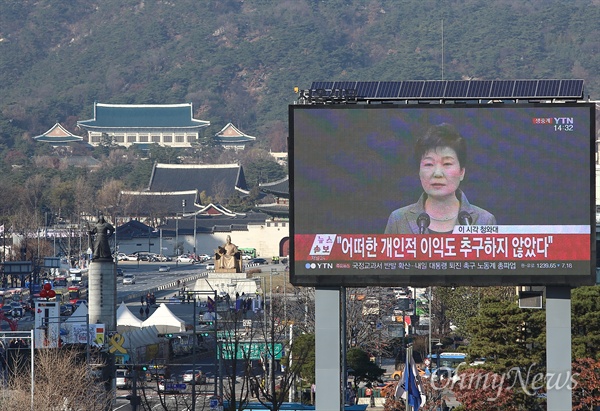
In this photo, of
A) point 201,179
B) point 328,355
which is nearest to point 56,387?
point 328,355

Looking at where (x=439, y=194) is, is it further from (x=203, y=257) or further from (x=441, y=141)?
(x=203, y=257)

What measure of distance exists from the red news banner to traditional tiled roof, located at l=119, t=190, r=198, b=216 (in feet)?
346

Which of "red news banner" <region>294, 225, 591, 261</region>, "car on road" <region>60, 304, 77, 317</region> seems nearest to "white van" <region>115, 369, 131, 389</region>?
"car on road" <region>60, 304, 77, 317</region>

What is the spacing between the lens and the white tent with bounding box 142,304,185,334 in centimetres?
6184

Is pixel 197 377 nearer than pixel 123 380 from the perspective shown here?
No

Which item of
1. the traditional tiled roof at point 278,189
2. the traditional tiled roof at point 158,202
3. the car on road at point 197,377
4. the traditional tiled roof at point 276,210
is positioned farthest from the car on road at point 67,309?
the traditional tiled roof at point 158,202

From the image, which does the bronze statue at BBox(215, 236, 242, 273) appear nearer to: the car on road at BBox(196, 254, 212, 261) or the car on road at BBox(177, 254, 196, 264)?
the car on road at BBox(177, 254, 196, 264)

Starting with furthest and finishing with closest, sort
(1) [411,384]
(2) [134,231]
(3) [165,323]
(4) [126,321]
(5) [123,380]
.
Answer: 1. (2) [134,231]
2. (3) [165,323]
3. (4) [126,321]
4. (5) [123,380]
5. (1) [411,384]

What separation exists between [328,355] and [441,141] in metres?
4.10

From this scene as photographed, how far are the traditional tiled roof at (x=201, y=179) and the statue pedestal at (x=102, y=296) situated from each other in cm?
9829

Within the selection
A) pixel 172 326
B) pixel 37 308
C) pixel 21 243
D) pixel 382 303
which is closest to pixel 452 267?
pixel 37 308

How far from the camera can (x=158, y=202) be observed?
469 ft

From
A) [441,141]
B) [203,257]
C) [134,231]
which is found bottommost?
[441,141]

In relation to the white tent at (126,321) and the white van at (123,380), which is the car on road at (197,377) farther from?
the white tent at (126,321)
